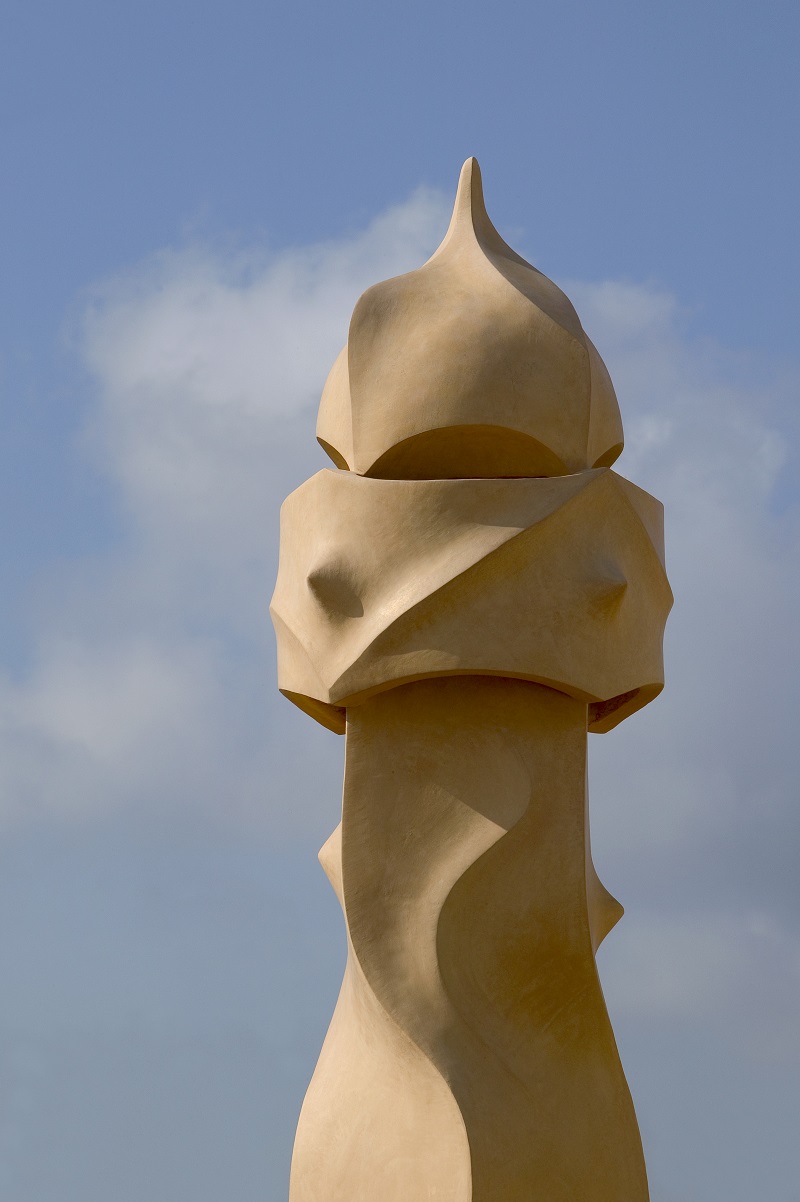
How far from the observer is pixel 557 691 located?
10969 mm

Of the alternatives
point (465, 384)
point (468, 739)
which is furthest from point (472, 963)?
point (465, 384)

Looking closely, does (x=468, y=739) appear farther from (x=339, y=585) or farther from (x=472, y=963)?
(x=472, y=963)

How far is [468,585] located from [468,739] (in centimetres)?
94

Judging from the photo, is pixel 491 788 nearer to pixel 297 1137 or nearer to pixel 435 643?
pixel 435 643

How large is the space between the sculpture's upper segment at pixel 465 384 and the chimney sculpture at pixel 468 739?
2cm

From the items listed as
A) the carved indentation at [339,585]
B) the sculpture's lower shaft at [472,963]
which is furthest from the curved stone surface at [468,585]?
the sculpture's lower shaft at [472,963]

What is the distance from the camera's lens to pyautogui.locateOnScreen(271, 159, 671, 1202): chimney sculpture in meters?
10.5

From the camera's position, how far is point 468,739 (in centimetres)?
1082

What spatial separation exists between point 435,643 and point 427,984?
2.00 metres

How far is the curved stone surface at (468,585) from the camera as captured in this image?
10617 millimetres

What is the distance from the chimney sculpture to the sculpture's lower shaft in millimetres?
13

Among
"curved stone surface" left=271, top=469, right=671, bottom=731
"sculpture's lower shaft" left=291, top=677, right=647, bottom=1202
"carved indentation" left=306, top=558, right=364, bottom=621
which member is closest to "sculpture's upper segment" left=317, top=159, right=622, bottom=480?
"curved stone surface" left=271, top=469, right=671, bottom=731

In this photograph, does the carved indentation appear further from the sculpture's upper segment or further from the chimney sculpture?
the sculpture's upper segment

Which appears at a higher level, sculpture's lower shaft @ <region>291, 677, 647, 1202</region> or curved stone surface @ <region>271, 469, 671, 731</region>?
curved stone surface @ <region>271, 469, 671, 731</region>
